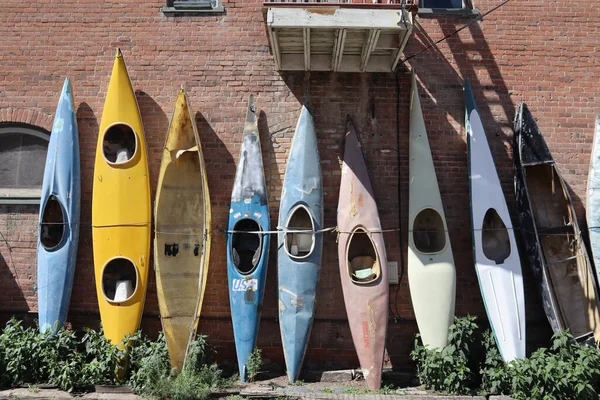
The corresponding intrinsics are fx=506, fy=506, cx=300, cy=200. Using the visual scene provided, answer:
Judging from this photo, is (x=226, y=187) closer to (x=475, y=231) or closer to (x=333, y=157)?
(x=333, y=157)

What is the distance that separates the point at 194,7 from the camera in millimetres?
6863

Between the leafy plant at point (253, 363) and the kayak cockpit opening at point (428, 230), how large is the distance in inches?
93.8

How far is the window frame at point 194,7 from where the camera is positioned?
22.4 feet

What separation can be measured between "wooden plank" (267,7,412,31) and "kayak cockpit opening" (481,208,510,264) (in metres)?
2.67

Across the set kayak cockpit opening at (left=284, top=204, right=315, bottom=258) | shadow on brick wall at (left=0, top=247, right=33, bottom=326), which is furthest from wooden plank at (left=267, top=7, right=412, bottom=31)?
shadow on brick wall at (left=0, top=247, right=33, bottom=326)

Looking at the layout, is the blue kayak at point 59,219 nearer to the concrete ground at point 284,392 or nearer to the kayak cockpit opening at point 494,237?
the concrete ground at point 284,392

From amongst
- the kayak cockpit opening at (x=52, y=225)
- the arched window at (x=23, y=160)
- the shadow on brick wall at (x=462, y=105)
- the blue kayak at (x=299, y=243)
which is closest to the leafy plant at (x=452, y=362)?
the shadow on brick wall at (x=462, y=105)

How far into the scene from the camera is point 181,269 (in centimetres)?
647

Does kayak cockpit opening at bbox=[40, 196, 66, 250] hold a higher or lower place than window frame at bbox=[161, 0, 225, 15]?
lower

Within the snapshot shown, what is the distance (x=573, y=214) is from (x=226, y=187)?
4429 mm

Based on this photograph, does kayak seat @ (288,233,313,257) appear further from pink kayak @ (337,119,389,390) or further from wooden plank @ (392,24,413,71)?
wooden plank @ (392,24,413,71)

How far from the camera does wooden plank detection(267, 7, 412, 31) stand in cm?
551

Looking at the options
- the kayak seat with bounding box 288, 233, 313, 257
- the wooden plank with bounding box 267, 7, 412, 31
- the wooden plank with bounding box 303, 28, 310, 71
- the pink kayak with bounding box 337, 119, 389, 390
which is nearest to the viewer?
the wooden plank with bounding box 267, 7, 412, 31

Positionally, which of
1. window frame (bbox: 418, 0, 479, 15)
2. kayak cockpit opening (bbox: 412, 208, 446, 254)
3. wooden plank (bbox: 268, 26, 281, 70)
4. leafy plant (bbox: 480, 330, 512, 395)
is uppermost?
window frame (bbox: 418, 0, 479, 15)
